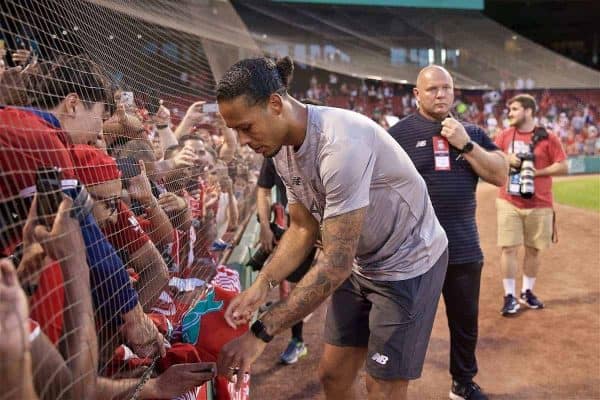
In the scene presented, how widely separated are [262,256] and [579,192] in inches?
492

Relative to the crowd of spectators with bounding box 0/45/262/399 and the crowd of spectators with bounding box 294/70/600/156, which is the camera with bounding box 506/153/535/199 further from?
the crowd of spectators with bounding box 294/70/600/156

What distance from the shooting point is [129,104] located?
9.02 ft

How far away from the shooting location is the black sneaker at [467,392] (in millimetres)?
3930

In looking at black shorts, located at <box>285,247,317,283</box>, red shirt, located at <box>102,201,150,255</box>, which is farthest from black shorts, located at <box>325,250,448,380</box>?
black shorts, located at <box>285,247,317,283</box>

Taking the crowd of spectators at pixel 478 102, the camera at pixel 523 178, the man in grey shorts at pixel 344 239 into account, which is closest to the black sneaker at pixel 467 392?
the man in grey shorts at pixel 344 239

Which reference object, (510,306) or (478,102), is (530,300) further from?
(478,102)

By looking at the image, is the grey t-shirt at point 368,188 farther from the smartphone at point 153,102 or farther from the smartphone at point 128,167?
the smartphone at point 153,102

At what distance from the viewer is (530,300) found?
5.93 meters

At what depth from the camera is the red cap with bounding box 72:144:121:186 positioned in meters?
2.03

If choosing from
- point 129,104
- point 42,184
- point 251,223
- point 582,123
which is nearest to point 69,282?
point 42,184

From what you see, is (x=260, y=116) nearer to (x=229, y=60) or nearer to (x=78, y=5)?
(x=78, y=5)

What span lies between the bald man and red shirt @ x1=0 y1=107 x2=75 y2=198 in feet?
8.25

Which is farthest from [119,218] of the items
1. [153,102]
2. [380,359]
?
[380,359]

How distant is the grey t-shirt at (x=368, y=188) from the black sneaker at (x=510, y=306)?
3087mm
